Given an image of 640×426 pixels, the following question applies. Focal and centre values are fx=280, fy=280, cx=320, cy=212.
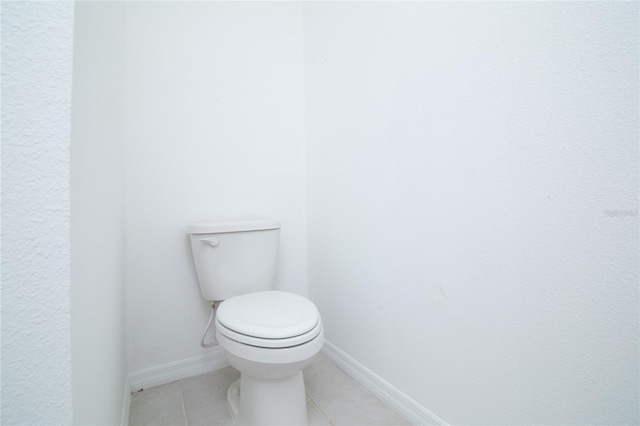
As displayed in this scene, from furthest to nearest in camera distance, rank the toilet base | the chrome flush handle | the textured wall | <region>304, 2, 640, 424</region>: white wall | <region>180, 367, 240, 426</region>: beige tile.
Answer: the chrome flush handle
<region>180, 367, 240, 426</region>: beige tile
the toilet base
<region>304, 2, 640, 424</region>: white wall
the textured wall

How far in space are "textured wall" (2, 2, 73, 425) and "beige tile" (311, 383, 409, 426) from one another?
35.4 inches

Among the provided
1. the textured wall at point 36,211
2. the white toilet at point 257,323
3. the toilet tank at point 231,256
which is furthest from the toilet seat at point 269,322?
the textured wall at point 36,211

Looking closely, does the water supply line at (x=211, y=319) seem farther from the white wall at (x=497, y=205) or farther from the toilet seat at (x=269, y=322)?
the white wall at (x=497, y=205)

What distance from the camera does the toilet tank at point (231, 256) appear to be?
1.13 metres

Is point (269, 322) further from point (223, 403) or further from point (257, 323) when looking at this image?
point (223, 403)

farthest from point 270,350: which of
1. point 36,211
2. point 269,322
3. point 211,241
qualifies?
point 36,211

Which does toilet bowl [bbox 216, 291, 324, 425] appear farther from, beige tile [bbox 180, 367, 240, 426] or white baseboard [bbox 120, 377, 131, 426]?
white baseboard [bbox 120, 377, 131, 426]

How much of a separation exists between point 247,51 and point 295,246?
3.32 ft

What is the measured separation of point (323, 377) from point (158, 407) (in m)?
0.65

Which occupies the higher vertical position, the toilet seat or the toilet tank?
the toilet tank

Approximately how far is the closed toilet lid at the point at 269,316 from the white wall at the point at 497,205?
13.0 inches

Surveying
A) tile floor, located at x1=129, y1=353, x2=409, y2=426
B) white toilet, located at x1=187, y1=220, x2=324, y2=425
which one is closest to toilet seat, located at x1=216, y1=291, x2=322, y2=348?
white toilet, located at x1=187, y1=220, x2=324, y2=425

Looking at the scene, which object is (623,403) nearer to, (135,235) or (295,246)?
(295,246)

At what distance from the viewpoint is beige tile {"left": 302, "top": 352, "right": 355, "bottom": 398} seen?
3.81 feet
